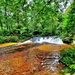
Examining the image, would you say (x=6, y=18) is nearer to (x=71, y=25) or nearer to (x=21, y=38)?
(x=21, y=38)

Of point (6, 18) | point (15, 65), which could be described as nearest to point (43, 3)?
point (15, 65)

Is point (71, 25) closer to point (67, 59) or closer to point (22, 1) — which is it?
point (67, 59)

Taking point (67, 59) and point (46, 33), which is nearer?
point (67, 59)

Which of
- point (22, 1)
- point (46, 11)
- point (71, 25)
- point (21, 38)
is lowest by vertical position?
point (21, 38)

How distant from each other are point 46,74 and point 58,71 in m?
0.73

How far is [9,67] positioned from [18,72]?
1.17m

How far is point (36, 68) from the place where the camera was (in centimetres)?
874

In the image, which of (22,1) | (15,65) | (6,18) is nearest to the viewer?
(22,1)

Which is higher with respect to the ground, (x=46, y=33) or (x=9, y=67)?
(x=9, y=67)

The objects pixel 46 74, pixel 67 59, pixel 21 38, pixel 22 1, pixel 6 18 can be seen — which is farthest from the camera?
pixel 6 18

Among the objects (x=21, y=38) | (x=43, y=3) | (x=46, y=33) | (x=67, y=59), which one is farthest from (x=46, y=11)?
(x=46, y=33)

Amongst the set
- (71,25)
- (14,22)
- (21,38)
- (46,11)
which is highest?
(46,11)

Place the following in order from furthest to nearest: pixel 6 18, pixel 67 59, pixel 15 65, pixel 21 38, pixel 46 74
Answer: pixel 6 18 < pixel 21 38 < pixel 15 65 < pixel 67 59 < pixel 46 74

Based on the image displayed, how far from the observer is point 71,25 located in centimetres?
812
